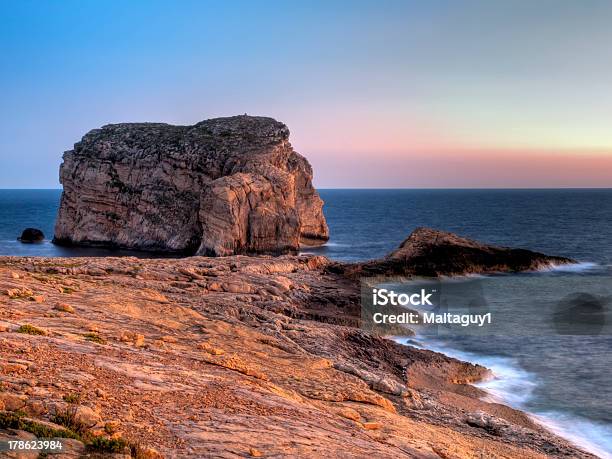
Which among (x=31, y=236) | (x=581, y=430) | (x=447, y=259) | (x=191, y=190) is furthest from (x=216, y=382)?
(x=31, y=236)

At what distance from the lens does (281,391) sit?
51.6 feet

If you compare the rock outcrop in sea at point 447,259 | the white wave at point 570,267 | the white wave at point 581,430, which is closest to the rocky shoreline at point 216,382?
the white wave at point 581,430

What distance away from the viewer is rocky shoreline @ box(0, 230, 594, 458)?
11023 millimetres

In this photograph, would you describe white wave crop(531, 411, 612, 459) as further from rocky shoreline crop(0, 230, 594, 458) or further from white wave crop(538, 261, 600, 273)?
white wave crop(538, 261, 600, 273)

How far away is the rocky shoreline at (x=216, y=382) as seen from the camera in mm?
11023

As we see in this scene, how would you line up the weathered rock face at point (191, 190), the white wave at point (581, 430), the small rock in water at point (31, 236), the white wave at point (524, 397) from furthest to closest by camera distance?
the small rock in water at point (31, 236), the weathered rock face at point (191, 190), the white wave at point (524, 397), the white wave at point (581, 430)

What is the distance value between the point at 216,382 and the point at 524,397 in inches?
665

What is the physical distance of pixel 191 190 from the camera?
79.3 metres

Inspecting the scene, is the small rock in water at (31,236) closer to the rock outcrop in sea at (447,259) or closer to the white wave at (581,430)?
the rock outcrop in sea at (447,259)

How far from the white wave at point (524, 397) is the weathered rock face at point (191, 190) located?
128 ft

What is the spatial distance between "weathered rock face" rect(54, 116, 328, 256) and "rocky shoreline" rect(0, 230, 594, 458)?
3764 centimetres

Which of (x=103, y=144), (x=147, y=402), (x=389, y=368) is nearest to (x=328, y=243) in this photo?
(x=103, y=144)

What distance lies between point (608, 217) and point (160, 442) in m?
145

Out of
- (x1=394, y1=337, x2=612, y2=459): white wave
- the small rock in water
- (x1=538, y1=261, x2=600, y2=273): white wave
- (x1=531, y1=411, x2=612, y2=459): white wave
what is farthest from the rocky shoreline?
the small rock in water
